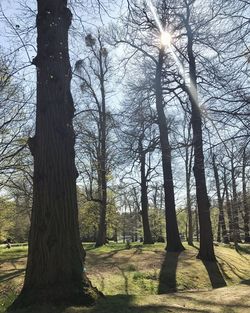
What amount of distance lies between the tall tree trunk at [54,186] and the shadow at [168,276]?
548cm

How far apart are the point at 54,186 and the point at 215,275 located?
8934 millimetres

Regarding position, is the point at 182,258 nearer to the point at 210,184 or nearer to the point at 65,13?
the point at 65,13

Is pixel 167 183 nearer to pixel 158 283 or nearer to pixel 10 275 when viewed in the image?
pixel 158 283

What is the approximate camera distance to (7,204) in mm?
28297

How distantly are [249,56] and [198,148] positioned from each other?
161 inches

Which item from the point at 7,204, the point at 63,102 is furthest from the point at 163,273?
the point at 7,204

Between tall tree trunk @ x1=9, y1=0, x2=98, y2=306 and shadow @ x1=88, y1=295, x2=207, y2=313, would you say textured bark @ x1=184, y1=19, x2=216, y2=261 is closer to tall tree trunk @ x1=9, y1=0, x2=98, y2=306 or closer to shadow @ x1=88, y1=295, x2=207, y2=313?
tall tree trunk @ x1=9, y1=0, x2=98, y2=306

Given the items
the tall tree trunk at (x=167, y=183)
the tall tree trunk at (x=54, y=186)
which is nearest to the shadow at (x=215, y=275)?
the tall tree trunk at (x=167, y=183)

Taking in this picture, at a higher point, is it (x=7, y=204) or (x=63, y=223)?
(x=7, y=204)

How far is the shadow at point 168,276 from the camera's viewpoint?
11.3 metres

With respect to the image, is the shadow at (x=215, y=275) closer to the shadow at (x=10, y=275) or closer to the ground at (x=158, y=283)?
the ground at (x=158, y=283)

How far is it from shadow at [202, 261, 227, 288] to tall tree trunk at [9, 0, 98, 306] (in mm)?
7288

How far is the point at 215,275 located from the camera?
44.3 ft

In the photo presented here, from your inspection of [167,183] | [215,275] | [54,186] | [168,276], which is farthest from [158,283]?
[167,183]
